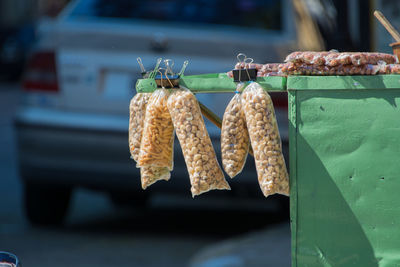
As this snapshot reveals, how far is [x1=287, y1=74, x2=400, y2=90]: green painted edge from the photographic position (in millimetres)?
1766

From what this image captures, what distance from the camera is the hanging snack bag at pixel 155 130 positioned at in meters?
1.95

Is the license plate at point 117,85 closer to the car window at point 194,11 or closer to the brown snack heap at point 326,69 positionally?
the car window at point 194,11

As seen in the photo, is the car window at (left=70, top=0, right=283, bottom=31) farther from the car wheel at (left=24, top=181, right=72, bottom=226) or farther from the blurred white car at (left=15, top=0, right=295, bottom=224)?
the car wheel at (left=24, top=181, right=72, bottom=226)

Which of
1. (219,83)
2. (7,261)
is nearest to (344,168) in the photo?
(219,83)

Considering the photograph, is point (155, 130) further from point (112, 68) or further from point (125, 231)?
point (125, 231)

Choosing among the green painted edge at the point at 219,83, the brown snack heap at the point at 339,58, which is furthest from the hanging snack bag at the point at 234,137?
the brown snack heap at the point at 339,58

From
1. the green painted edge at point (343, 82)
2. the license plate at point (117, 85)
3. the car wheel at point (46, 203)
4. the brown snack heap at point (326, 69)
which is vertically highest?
the brown snack heap at point (326, 69)

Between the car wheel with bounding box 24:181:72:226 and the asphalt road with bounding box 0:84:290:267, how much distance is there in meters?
0.10

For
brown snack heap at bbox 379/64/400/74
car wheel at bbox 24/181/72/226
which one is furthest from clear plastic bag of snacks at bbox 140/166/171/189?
car wheel at bbox 24/181/72/226

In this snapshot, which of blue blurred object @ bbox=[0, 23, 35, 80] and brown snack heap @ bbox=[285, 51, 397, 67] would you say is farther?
blue blurred object @ bbox=[0, 23, 35, 80]

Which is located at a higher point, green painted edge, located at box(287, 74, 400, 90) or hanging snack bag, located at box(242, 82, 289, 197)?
green painted edge, located at box(287, 74, 400, 90)

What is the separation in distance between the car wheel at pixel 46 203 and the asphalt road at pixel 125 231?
0.34 ft

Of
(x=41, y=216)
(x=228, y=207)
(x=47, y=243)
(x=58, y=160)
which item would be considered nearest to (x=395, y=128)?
(x=58, y=160)

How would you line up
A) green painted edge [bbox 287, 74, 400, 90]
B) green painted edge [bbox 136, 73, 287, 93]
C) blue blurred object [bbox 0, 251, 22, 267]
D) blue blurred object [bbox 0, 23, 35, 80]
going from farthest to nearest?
1. blue blurred object [bbox 0, 23, 35, 80]
2. green painted edge [bbox 136, 73, 287, 93]
3. green painted edge [bbox 287, 74, 400, 90]
4. blue blurred object [bbox 0, 251, 22, 267]
